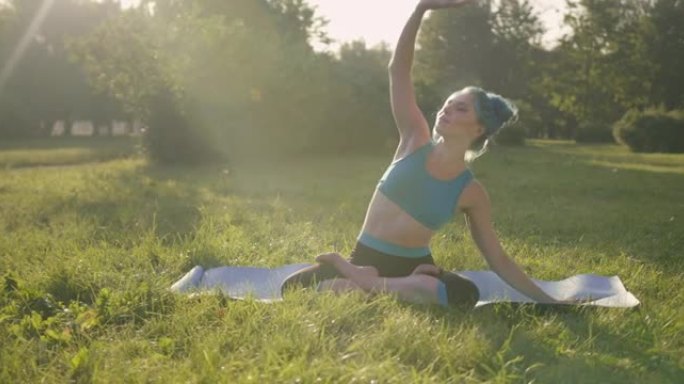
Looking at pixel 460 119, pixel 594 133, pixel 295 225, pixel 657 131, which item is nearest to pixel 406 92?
pixel 460 119

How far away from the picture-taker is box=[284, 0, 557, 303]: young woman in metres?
4.13

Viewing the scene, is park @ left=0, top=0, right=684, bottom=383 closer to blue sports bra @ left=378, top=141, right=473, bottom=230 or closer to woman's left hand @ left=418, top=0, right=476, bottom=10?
woman's left hand @ left=418, top=0, right=476, bottom=10

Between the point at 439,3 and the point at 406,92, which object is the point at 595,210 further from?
the point at 439,3

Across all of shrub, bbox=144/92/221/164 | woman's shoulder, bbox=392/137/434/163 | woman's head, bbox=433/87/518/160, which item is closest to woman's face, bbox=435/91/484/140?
woman's head, bbox=433/87/518/160

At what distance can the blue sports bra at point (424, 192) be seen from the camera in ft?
13.9

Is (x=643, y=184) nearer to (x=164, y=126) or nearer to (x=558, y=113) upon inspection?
(x=164, y=126)

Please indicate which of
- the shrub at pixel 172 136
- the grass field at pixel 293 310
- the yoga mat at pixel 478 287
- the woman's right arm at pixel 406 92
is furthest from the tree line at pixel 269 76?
the woman's right arm at pixel 406 92

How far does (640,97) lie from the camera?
2514 cm

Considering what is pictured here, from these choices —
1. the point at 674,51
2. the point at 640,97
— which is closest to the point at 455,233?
the point at 640,97

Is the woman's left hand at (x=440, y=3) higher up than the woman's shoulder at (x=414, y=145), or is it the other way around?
the woman's left hand at (x=440, y=3)

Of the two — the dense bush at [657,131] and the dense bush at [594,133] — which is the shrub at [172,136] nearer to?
the dense bush at [657,131]

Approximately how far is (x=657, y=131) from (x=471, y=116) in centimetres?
2721

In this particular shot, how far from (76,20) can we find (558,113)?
113ft

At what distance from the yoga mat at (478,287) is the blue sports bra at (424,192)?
59 cm
